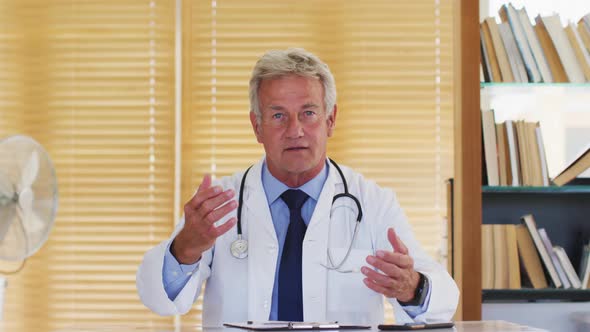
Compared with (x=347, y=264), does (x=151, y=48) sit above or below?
above

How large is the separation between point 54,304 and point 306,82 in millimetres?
2159

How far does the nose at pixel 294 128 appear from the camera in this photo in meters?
2.24

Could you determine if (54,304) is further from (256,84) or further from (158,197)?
(256,84)

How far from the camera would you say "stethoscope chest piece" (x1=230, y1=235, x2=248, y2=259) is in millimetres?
2211

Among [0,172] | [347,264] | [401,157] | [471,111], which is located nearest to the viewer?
[0,172]

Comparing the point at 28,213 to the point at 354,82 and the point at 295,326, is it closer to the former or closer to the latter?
the point at 295,326

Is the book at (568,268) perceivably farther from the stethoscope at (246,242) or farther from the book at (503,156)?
the stethoscope at (246,242)

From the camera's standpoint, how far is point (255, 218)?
2268mm

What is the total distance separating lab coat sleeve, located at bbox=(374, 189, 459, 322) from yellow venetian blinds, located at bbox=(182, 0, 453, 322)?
1.46m

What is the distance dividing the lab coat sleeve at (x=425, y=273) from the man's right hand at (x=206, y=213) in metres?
0.54

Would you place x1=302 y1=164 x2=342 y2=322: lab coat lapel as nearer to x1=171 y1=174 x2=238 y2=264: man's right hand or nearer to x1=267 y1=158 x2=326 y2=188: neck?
x1=267 y1=158 x2=326 y2=188: neck

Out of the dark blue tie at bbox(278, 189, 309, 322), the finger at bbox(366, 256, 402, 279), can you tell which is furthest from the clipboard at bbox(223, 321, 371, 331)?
the dark blue tie at bbox(278, 189, 309, 322)

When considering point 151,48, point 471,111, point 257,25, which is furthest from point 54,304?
point 471,111

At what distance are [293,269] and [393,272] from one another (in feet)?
1.56
